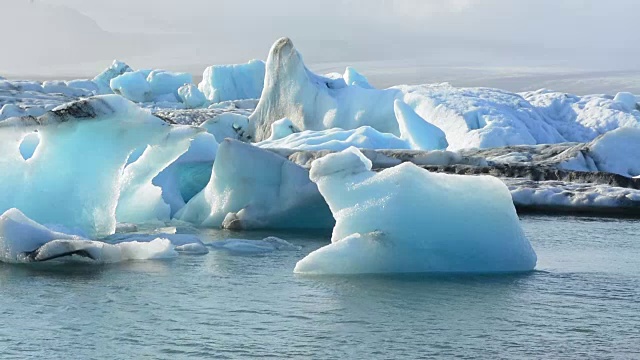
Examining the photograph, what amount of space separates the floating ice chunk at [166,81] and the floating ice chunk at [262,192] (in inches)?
1401

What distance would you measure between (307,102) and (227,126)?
2295 mm

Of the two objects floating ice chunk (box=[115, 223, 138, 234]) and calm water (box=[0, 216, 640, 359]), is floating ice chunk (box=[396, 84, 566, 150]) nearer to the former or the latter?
floating ice chunk (box=[115, 223, 138, 234])

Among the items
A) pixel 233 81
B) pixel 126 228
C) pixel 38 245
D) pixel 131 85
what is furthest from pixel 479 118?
pixel 131 85

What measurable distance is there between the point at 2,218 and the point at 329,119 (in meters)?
15.3

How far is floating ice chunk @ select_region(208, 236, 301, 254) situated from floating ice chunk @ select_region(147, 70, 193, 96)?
37.6 metres

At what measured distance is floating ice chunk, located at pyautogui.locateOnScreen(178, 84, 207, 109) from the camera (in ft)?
146

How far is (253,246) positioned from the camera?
9.96 meters

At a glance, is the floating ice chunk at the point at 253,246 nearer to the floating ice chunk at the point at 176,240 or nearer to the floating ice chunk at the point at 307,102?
the floating ice chunk at the point at 176,240

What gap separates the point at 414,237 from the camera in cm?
808

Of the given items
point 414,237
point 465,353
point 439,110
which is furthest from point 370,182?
point 439,110

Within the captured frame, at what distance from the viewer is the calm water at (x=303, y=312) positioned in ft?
18.7

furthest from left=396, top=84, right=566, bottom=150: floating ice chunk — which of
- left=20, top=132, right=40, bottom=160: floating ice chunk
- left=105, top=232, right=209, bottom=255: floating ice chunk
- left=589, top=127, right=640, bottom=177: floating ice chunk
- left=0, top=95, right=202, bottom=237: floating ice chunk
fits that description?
left=0, top=95, right=202, bottom=237: floating ice chunk

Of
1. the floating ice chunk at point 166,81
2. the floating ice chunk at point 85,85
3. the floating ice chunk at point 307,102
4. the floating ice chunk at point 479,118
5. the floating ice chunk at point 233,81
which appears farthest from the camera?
the floating ice chunk at point 166,81

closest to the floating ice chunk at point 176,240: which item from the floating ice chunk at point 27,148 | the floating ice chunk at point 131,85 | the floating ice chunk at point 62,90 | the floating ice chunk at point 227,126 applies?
the floating ice chunk at point 27,148
